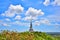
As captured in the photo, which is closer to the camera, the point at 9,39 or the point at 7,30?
the point at 9,39

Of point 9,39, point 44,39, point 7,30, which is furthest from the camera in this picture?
point 44,39

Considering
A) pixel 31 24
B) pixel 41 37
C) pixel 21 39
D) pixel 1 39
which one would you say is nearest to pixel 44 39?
pixel 41 37

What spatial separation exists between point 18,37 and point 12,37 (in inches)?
15.0

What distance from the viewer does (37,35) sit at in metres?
16.0

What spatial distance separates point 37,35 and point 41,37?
13.9 inches

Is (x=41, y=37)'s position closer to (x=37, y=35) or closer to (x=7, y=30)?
(x=37, y=35)

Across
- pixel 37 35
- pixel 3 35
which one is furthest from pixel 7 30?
pixel 37 35

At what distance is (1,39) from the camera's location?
1288cm

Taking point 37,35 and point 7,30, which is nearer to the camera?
point 7,30

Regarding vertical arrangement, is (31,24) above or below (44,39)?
above

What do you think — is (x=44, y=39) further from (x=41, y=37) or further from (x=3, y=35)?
(x=3, y=35)

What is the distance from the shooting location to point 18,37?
42.7 ft

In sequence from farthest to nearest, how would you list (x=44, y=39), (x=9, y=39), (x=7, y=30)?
1. (x=44, y=39)
2. (x=7, y=30)
3. (x=9, y=39)

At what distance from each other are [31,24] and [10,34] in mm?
3675
